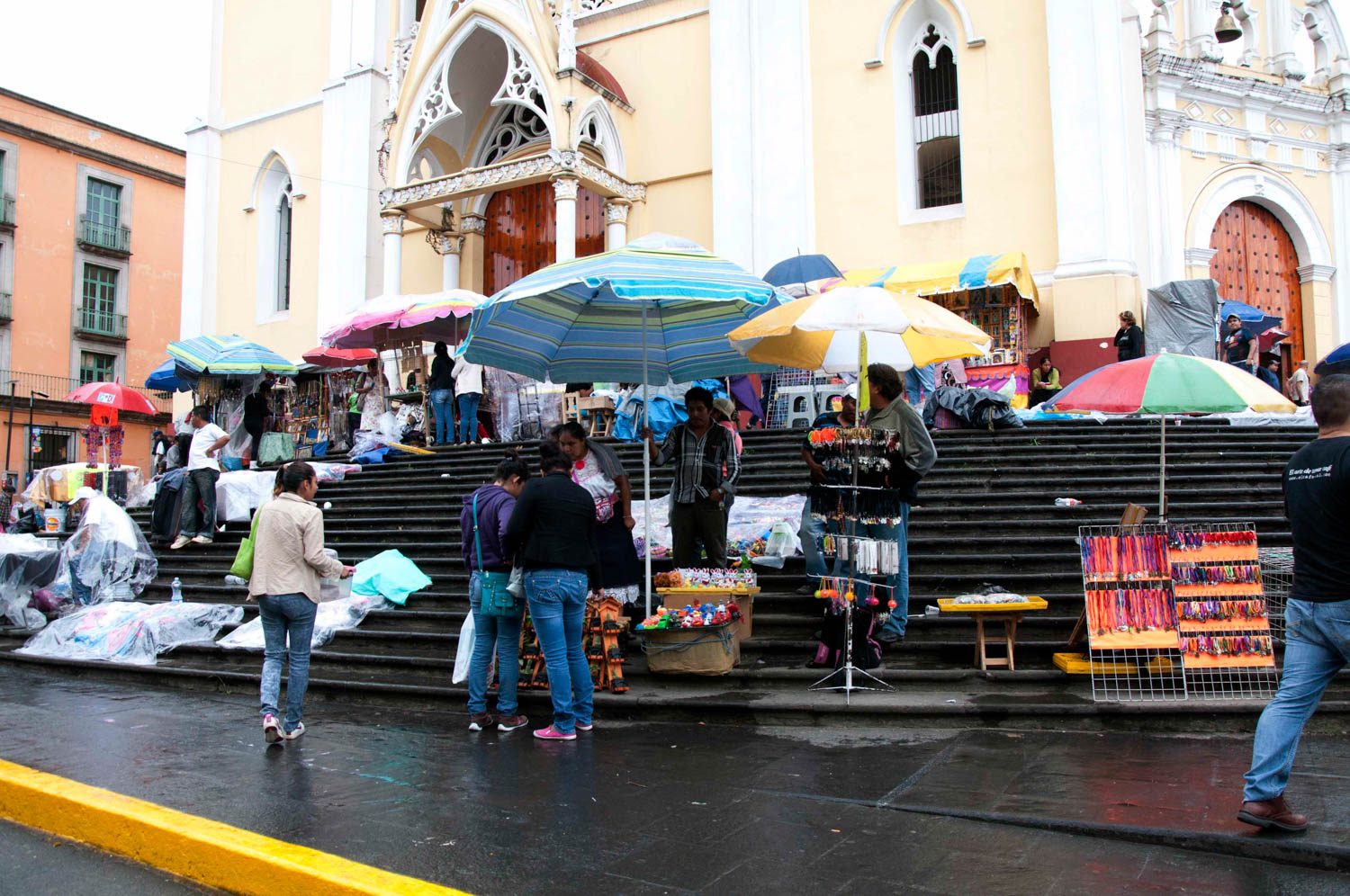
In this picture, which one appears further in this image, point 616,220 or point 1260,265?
point 616,220

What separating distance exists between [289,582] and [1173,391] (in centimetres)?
576

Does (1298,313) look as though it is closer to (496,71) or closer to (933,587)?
(933,587)

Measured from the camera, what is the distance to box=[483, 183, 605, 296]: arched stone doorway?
805 inches

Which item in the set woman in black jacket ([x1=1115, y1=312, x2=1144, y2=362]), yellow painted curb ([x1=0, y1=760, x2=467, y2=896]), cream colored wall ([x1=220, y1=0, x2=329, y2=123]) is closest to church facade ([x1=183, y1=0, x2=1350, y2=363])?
woman in black jacket ([x1=1115, y1=312, x2=1144, y2=362])

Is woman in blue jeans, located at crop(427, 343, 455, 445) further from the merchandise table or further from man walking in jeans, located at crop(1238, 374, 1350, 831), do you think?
man walking in jeans, located at crop(1238, 374, 1350, 831)

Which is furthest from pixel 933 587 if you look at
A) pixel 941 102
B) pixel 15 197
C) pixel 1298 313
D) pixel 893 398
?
pixel 15 197

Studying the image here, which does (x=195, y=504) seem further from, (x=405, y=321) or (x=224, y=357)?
(x=224, y=357)

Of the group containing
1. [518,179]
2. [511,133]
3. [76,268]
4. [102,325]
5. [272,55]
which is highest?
[272,55]

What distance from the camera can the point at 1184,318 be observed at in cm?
1516

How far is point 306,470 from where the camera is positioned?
638cm

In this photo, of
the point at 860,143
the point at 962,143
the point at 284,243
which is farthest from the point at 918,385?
the point at 284,243

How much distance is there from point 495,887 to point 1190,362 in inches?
218

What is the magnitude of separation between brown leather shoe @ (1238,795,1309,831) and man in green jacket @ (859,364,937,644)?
3.00 metres

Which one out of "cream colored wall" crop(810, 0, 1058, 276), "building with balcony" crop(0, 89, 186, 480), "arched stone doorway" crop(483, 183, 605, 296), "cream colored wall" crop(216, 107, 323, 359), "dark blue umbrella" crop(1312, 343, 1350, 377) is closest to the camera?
"dark blue umbrella" crop(1312, 343, 1350, 377)
